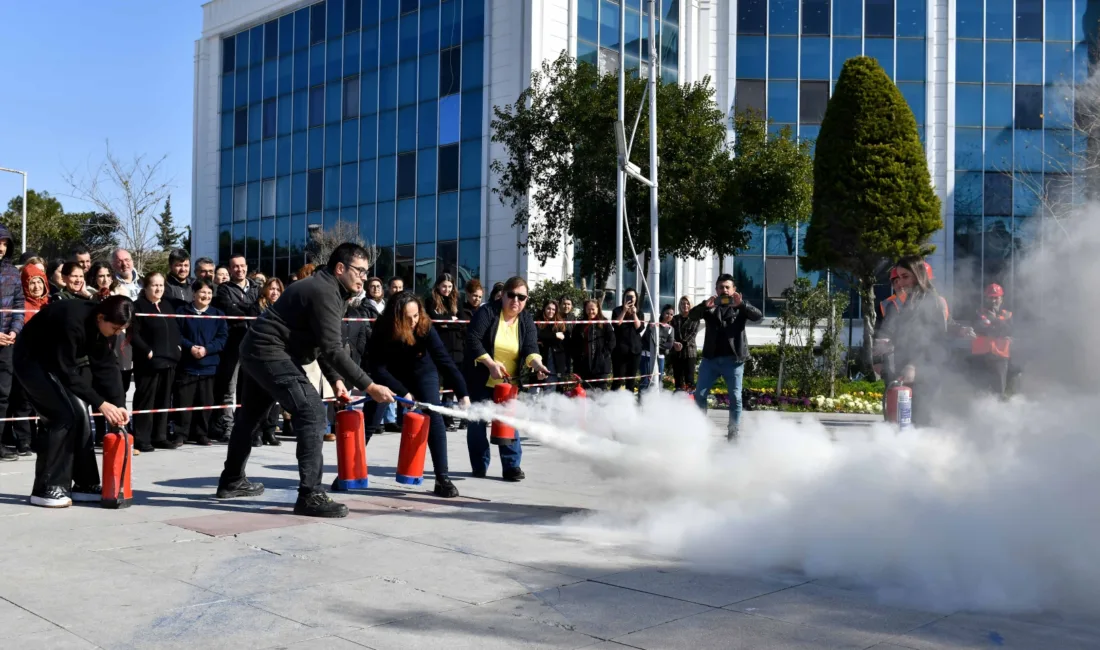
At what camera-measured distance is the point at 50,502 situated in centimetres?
724

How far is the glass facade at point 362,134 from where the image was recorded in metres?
32.8

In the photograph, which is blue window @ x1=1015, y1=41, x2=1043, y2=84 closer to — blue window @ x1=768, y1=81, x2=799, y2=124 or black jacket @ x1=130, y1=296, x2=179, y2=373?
blue window @ x1=768, y1=81, x2=799, y2=124

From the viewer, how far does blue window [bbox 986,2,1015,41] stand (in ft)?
116

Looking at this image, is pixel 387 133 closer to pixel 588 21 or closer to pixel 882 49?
pixel 588 21

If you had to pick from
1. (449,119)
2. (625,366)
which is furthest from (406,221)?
(625,366)

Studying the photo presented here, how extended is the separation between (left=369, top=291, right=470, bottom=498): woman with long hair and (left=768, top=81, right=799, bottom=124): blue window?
2971 cm

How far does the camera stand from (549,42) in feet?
101

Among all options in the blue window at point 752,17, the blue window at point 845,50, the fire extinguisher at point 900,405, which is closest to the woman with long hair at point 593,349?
the fire extinguisher at point 900,405

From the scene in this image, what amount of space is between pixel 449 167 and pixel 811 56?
14.0 m

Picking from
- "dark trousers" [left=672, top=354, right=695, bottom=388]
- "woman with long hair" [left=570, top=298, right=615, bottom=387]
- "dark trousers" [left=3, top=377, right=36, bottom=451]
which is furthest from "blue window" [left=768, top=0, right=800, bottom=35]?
"dark trousers" [left=3, top=377, right=36, bottom=451]

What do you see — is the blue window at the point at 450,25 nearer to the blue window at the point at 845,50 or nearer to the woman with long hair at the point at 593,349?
the blue window at the point at 845,50

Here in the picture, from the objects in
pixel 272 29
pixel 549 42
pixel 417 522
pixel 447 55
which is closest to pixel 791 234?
pixel 549 42

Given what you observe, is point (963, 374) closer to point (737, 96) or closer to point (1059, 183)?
point (1059, 183)

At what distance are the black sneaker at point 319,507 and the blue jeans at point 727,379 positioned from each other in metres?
5.28
